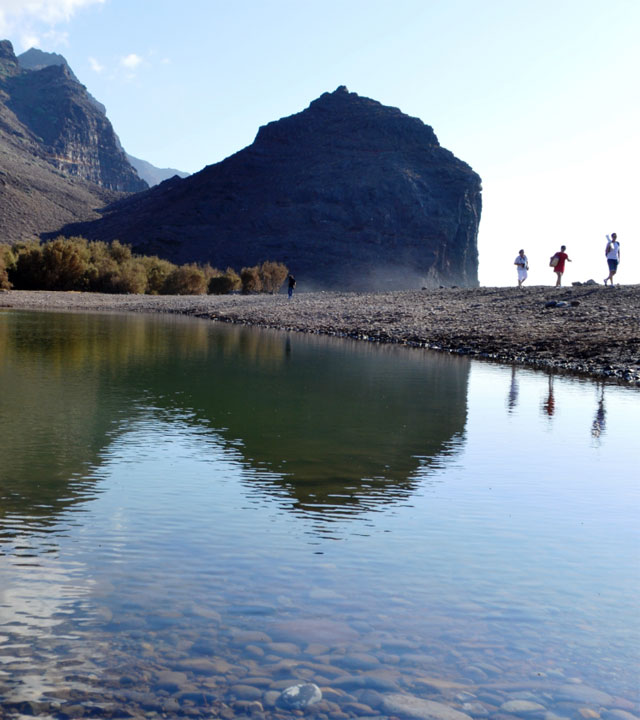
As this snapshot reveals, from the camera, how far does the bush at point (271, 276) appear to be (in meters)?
81.3

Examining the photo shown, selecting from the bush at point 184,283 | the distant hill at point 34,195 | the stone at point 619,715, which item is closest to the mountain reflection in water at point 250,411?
the stone at point 619,715

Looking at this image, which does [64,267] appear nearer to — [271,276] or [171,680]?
[271,276]

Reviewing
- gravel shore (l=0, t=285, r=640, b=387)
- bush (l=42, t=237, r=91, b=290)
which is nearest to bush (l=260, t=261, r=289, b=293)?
bush (l=42, t=237, r=91, b=290)

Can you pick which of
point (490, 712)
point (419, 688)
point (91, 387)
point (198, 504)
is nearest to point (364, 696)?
point (419, 688)

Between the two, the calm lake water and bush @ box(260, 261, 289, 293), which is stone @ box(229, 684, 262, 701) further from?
bush @ box(260, 261, 289, 293)

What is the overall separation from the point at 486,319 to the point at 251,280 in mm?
49641

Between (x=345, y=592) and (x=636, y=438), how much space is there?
8139mm

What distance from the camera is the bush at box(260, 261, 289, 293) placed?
81262mm

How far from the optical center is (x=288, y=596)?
5.37 meters

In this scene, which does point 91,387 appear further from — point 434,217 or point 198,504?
point 434,217

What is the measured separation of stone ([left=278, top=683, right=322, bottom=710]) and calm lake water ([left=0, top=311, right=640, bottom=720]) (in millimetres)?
51

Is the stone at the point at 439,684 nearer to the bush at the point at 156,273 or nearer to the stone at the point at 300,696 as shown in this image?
the stone at the point at 300,696

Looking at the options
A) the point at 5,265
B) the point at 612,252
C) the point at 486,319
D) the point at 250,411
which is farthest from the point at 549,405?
the point at 5,265

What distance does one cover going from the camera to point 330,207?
13075 centimetres
